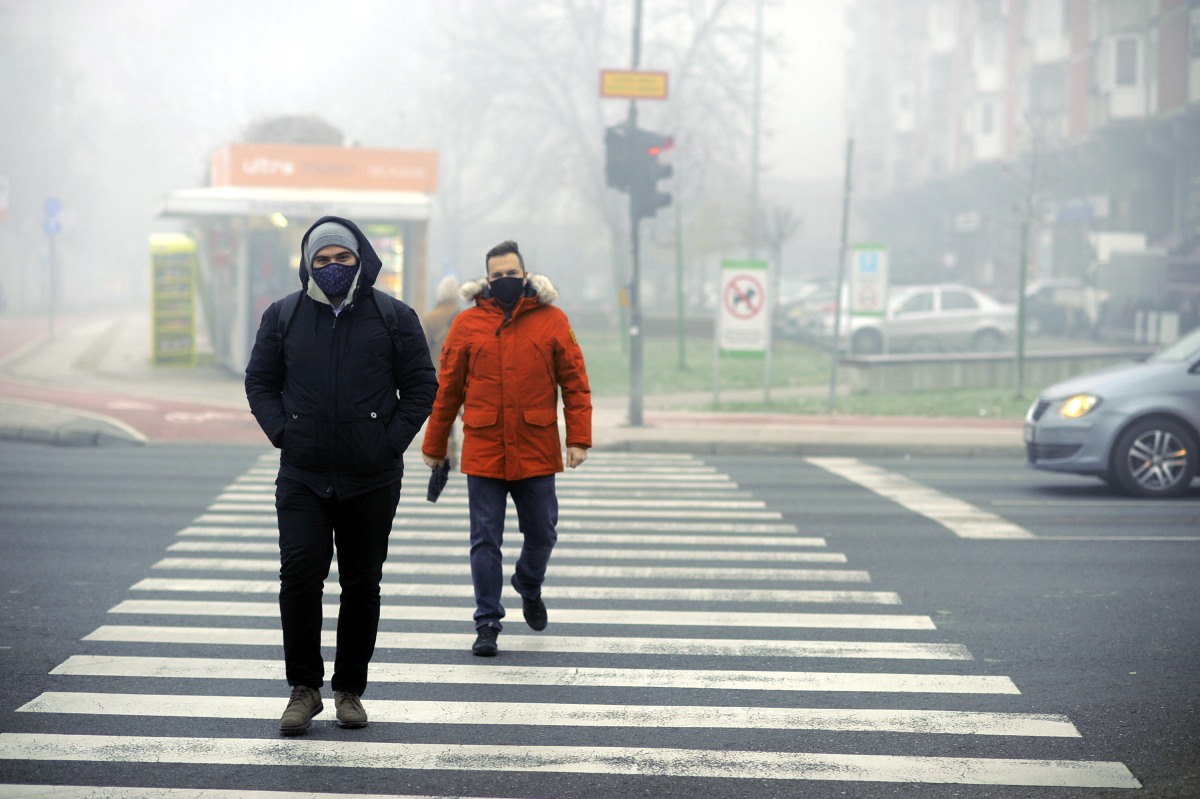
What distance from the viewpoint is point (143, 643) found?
6.99 meters

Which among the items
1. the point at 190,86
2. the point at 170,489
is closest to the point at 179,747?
the point at 170,489

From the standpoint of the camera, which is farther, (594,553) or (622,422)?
(622,422)

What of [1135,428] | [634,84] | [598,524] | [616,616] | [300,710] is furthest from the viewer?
[634,84]

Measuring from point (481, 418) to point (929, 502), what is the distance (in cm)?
649

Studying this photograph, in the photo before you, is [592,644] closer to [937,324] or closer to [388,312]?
[388,312]

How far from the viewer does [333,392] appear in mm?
5527

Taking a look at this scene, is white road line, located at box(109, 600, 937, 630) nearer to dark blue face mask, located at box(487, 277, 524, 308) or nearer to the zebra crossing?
the zebra crossing

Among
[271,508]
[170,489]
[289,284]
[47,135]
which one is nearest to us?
[271,508]

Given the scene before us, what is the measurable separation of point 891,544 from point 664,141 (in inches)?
405

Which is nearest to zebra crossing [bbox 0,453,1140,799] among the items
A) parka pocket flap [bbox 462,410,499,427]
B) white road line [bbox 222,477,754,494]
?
parka pocket flap [bbox 462,410,499,427]

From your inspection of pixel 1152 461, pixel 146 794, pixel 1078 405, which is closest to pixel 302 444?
pixel 146 794

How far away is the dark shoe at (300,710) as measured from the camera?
545cm

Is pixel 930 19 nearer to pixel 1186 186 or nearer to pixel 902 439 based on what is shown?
pixel 1186 186

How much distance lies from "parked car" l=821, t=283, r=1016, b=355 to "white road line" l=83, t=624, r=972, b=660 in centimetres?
2312
